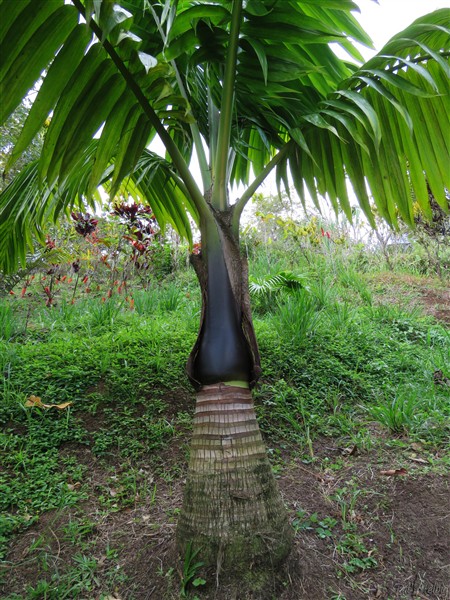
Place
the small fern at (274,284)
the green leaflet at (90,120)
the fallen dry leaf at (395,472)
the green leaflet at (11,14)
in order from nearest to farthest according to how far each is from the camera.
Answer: the green leaflet at (11,14)
the green leaflet at (90,120)
the fallen dry leaf at (395,472)
the small fern at (274,284)

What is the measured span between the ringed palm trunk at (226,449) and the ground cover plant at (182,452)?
0.30 ft

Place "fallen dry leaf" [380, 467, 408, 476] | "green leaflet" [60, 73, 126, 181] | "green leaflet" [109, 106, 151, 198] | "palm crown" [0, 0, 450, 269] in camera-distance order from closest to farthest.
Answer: "palm crown" [0, 0, 450, 269] < "green leaflet" [60, 73, 126, 181] < "green leaflet" [109, 106, 151, 198] < "fallen dry leaf" [380, 467, 408, 476]

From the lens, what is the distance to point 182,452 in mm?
2246

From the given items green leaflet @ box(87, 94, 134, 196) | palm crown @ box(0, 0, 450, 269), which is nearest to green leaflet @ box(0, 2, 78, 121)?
palm crown @ box(0, 0, 450, 269)

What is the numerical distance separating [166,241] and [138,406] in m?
4.70

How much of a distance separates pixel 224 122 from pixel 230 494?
4.10 ft

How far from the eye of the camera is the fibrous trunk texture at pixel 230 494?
131cm

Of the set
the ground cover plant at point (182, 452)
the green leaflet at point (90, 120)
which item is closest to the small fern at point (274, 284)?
the ground cover plant at point (182, 452)

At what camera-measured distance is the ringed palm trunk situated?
1.32 m

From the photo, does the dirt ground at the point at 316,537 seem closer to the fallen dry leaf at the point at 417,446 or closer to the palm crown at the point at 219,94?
the fallen dry leaf at the point at 417,446

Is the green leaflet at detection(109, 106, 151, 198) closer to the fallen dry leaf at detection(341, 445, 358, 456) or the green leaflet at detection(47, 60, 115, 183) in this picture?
the green leaflet at detection(47, 60, 115, 183)

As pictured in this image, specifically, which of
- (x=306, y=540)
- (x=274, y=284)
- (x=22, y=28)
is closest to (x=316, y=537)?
(x=306, y=540)

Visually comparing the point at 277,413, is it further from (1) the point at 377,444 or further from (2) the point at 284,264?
(2) the point at 284,264

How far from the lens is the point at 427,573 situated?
1.50 meters
